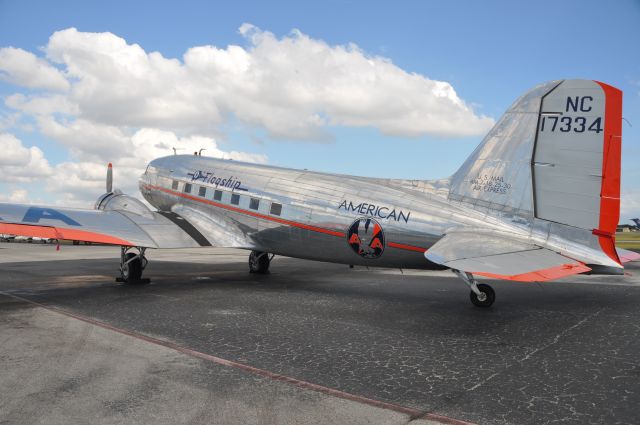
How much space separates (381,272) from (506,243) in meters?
10.5

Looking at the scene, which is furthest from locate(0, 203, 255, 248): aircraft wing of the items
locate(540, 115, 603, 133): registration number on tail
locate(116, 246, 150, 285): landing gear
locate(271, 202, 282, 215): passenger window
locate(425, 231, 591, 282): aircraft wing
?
locate(540, 115, 603, 133): registration number on tail

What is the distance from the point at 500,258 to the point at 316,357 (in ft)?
14.0

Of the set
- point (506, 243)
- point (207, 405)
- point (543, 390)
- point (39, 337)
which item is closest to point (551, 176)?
point (506, 243)

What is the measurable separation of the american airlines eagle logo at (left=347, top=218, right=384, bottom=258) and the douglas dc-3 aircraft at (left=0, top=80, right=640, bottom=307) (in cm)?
3

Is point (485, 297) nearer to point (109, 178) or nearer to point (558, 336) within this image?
point (558, 336)

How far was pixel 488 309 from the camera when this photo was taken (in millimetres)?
11094

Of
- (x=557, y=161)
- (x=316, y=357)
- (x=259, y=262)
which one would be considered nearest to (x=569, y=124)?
(x=557, y=161)

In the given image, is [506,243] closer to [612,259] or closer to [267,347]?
[612,259]

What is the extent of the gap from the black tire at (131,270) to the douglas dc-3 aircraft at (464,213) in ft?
0.11

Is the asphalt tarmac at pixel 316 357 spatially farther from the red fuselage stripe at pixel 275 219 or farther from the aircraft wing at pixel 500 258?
the red fuselage stripe at pixel 275 219

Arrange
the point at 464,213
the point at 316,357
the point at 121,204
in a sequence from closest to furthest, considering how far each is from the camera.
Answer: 1. the point at 316,357
2. the point at 464,213
3. the point at 121,204

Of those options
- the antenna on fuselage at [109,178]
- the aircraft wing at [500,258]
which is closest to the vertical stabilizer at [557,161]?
the aircraft wing at [500,258]

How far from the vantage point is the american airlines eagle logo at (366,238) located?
39.2 ft

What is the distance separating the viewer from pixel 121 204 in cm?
1711
